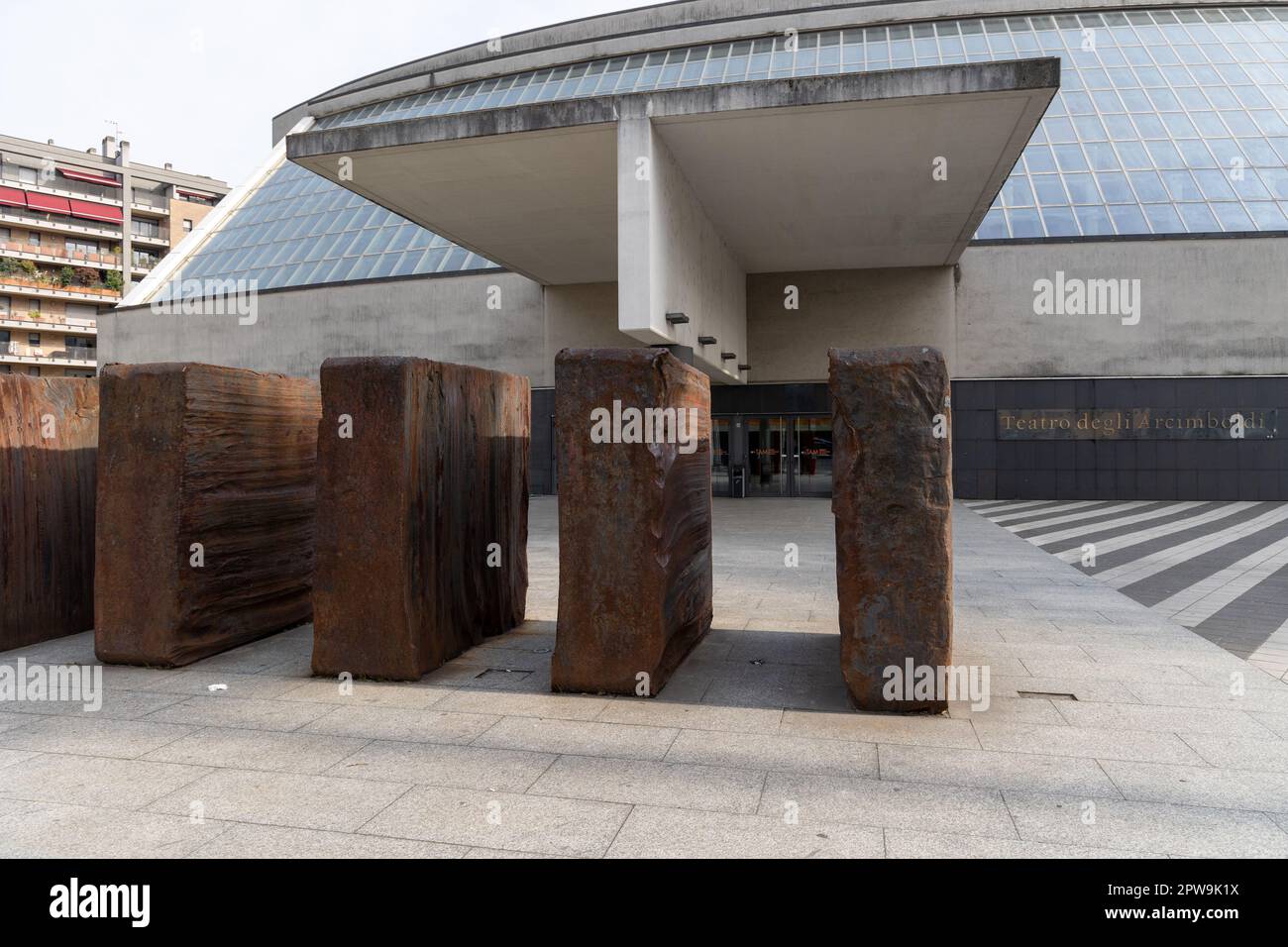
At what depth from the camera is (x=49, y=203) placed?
55500mm

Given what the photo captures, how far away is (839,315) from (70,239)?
56.2 m

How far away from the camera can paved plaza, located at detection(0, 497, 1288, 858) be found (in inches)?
132

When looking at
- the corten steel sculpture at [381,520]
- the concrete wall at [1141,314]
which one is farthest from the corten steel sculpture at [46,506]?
the concrete wall at [1141,314]

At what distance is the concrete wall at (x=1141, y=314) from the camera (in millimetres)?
20719

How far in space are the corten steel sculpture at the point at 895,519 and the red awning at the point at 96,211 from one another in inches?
2613

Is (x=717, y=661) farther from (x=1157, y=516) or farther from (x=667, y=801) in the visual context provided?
(x=1157, y=516)

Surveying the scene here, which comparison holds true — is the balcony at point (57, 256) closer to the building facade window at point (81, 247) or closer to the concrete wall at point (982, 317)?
the building facade window at point (81, 247)

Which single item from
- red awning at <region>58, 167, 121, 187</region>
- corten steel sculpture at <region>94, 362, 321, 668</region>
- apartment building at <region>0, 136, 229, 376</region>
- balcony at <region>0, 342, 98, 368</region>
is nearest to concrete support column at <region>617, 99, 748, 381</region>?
corten steel sculpture at <region>94, 362, 321, 668</region>

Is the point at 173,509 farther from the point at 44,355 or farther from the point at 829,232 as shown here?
the point at 44,355

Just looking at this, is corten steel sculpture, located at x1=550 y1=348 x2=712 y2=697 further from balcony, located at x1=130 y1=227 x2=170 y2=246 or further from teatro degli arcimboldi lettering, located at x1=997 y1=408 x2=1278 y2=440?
balcony, located at x1=130 y1=227 x2=170 y2=246

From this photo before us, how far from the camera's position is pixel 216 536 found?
619cm

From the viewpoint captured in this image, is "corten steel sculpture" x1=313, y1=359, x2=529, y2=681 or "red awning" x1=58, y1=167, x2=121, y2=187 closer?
"corten steel sculpture" x1=313, y1=359, x2=529, y2=681

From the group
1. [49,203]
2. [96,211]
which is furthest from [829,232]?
[96,211]

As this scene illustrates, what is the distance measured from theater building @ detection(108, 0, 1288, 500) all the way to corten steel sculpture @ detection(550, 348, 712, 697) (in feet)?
23.0
